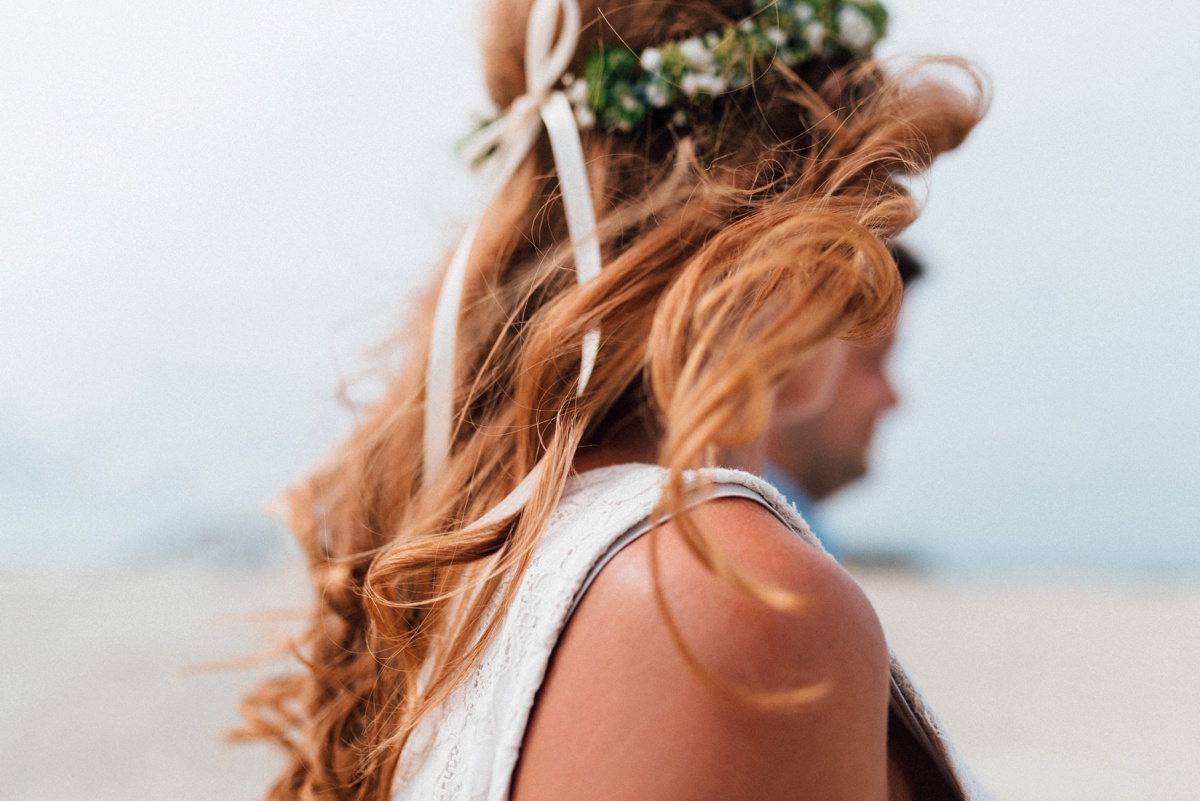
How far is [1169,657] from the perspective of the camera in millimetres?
3826

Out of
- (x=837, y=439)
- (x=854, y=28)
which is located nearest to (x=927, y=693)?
(x=837, y=439)

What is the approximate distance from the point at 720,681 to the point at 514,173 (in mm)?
602

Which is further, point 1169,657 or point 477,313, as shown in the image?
point 1169,657

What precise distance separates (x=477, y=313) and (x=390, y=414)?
0.19 m

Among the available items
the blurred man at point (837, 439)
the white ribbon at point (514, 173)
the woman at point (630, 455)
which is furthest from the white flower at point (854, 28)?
the blurred man at point (837, 439)

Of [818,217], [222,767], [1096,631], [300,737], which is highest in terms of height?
[818,217]

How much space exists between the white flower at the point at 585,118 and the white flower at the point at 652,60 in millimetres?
65

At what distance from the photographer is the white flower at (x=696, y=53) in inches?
34.1

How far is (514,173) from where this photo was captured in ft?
3.06

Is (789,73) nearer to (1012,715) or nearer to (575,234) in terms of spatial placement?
(575,234)

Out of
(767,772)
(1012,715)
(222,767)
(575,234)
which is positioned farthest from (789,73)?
(1012,715)

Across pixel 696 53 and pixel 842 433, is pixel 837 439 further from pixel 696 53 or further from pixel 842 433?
pixel 696 53

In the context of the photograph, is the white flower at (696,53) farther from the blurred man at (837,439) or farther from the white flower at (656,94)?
the blurred man at (837,439)

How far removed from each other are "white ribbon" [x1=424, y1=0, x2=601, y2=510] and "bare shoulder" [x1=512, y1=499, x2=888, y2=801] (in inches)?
7.1
